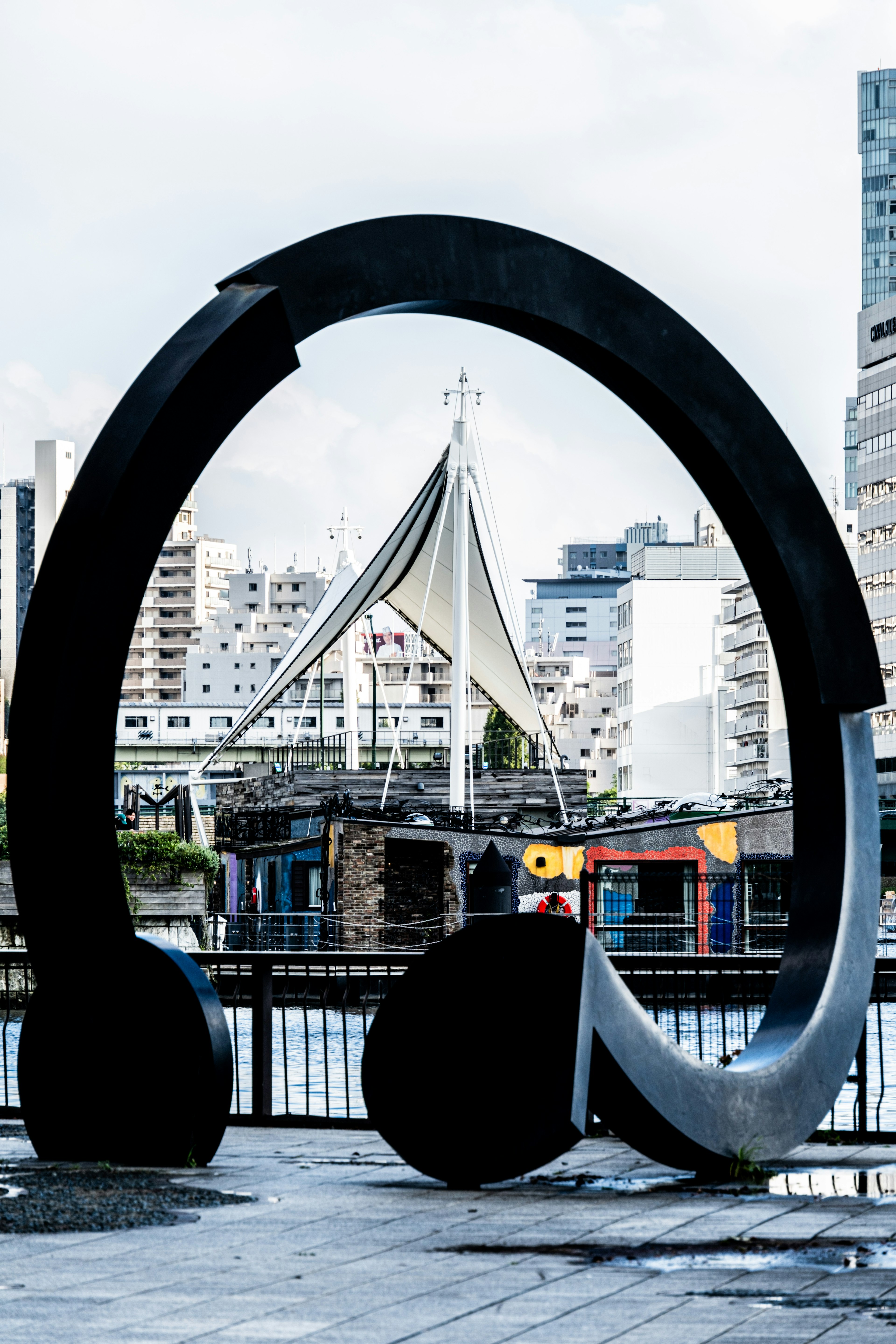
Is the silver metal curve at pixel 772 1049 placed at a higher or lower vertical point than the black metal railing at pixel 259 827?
lower

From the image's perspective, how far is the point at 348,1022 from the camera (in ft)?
84.5

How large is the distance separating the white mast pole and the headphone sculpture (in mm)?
23817

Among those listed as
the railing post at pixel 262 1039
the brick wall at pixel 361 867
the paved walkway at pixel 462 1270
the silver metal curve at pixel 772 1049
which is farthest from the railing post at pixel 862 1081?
the brick wall at pixel 361 867

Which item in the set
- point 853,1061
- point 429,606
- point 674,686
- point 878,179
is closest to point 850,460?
point 878,179

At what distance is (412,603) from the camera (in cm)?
4691

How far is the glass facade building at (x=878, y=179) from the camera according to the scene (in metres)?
156

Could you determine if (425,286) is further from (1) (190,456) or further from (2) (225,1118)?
(2) (225,1118)

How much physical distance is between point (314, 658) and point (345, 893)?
39.6ft

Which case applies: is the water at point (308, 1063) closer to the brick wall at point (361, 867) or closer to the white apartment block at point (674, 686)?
the brick wall at point (361, 867)

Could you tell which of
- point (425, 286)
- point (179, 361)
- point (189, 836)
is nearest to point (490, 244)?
point (425, 286)

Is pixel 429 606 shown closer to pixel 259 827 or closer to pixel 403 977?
pixel 259 827

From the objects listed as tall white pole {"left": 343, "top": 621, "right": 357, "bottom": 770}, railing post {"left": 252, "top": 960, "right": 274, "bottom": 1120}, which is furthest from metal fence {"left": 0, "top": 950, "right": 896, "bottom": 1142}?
tall white pole {"left": 343, "top": 621, "right": 357, "bottom": 770}

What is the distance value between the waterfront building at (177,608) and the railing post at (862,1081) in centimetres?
10750

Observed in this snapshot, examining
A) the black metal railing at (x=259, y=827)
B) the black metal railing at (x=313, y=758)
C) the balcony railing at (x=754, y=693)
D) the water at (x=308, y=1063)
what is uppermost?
the balcony railing at (x=754, y=693)
